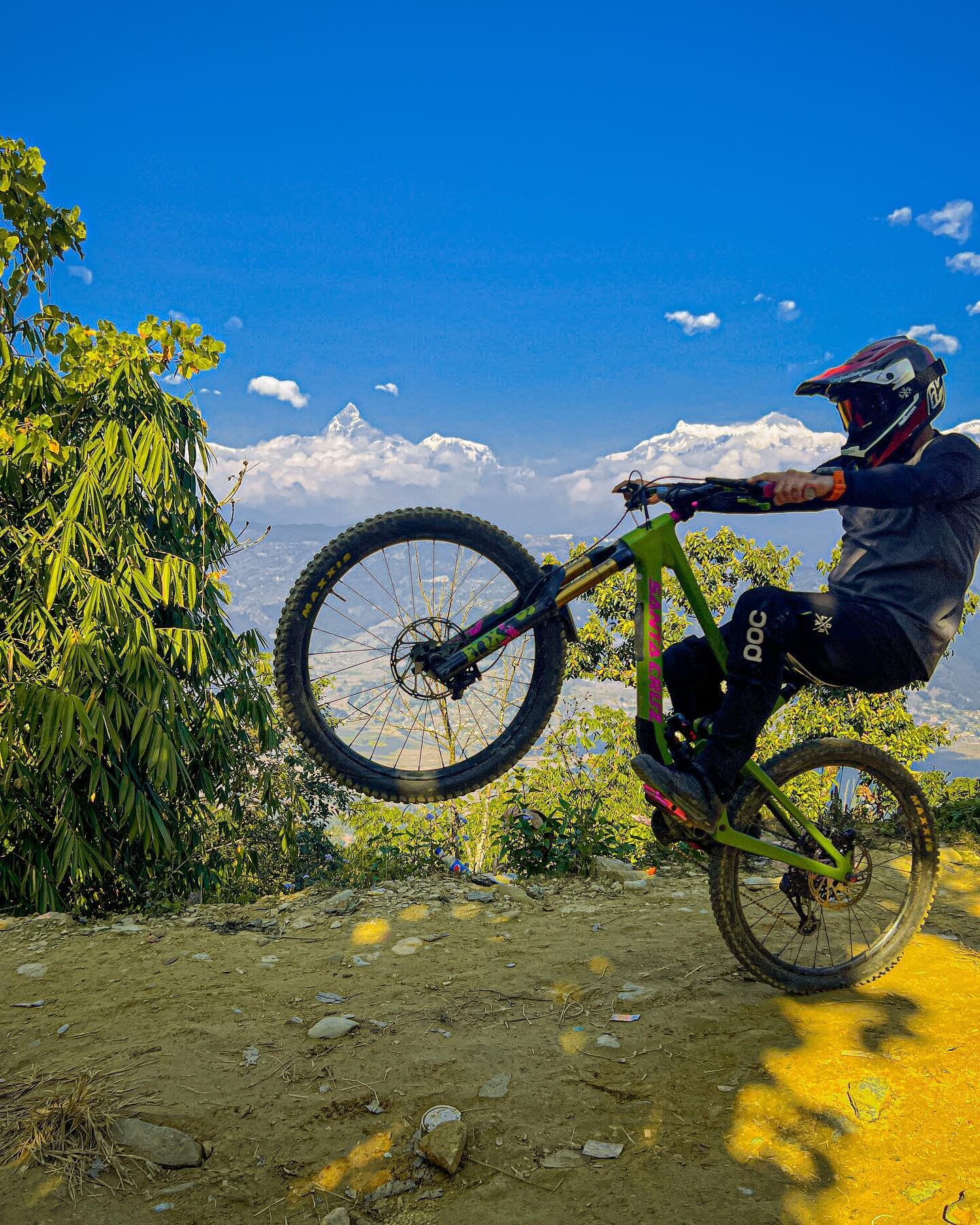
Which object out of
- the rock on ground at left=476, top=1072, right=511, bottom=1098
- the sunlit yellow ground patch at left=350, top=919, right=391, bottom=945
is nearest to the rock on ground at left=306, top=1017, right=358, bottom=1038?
the rock on ground at left=476, top=1072, right=511, bottom=1098

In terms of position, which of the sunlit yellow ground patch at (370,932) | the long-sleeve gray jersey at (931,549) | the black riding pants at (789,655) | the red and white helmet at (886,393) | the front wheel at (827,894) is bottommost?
the sunlit yellow ground patch at (370,932)

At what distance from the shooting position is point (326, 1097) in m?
2.93

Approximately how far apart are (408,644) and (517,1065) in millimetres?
1677

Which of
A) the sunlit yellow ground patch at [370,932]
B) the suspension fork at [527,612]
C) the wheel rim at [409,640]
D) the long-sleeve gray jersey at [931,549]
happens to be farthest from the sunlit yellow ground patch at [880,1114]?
the sunlit yellow ground patch at [370,932]

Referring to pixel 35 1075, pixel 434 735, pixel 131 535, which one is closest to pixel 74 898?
pixel 131 535

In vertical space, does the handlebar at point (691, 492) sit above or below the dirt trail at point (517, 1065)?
above

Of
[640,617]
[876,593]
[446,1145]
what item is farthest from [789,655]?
→ [446,1145]

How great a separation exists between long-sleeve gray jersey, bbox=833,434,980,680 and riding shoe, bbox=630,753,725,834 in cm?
98

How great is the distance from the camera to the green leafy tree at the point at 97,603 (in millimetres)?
6223

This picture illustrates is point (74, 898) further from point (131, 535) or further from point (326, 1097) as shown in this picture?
point (326, 1097)

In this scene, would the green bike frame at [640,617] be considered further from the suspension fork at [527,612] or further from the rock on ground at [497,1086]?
the rock on ground at [497,1086]

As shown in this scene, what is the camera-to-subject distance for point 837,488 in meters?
3.08

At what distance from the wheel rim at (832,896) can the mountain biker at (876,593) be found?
478 millimetres

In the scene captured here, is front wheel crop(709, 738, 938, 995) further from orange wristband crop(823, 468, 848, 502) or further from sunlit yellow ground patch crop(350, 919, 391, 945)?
sunlit yellow ground patch crop(350, 919, 391, 945)
